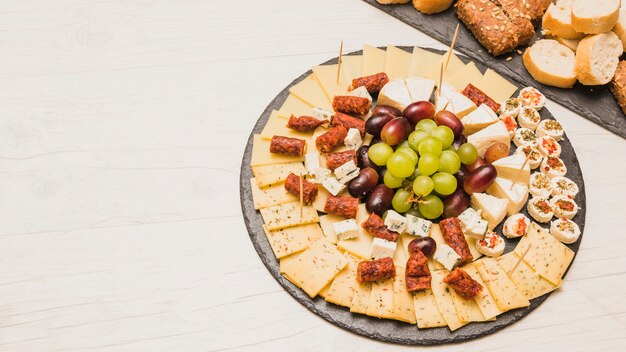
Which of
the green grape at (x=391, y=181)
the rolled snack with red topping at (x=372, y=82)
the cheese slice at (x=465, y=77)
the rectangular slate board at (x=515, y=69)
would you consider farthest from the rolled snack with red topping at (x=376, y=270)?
the rectangular slate board at (x=515, y=69)

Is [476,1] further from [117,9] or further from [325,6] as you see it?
[117,9]

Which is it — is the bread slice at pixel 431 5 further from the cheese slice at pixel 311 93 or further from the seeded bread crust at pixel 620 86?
the seeded bread crust at pixel 620 86

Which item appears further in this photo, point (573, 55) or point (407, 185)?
point (573, 55)

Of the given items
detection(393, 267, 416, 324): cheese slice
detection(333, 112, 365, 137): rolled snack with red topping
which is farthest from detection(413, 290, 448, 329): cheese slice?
detection(333, 112, 365, 137): rolled snack with red topping

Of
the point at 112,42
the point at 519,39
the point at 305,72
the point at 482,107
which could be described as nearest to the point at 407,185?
the point at 482,107

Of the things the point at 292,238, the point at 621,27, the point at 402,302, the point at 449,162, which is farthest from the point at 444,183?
the point at 621,27

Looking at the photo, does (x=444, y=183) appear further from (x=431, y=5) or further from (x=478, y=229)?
(x=431, y=5)

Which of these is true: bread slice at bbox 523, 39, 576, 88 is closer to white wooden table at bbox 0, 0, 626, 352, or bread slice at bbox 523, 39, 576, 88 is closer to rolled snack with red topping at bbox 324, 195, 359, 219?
white wooden table at bbox 0, 0, 626, 352

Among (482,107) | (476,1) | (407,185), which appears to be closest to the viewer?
(407,185)
